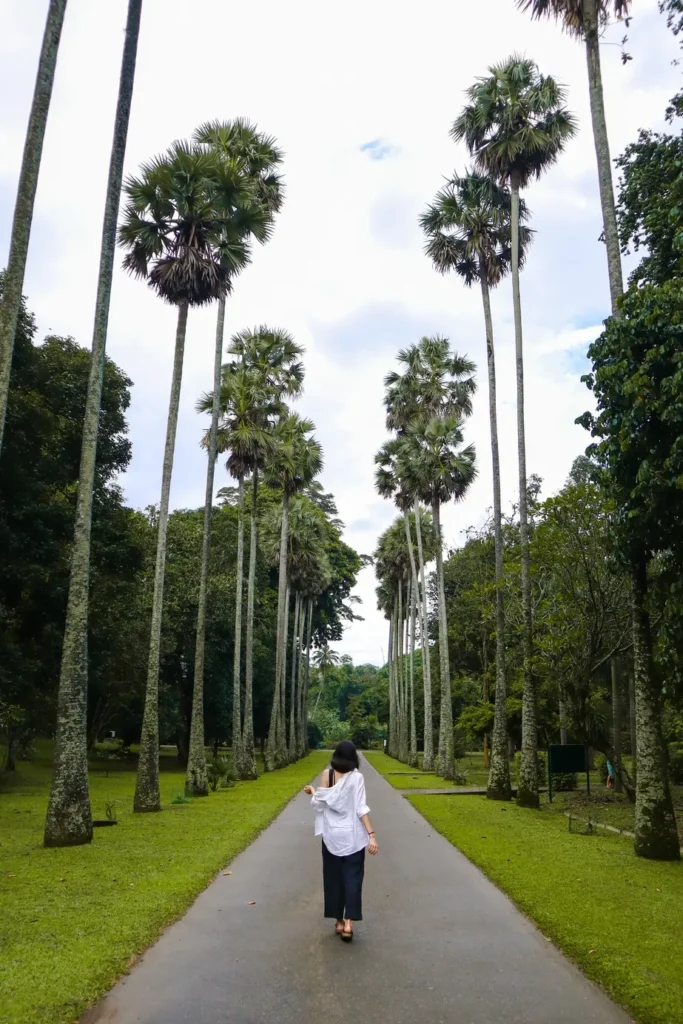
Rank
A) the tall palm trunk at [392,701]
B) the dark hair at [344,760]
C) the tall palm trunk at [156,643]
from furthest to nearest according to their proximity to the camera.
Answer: the tall palm trunk at [392,701], the tall palm trunk at [156,643], the dark hair at [344,760]

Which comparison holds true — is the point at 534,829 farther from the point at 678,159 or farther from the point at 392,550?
the point at 392,550

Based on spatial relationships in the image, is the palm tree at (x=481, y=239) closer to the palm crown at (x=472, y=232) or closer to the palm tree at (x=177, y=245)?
the palm crown at (x=472, y=232)

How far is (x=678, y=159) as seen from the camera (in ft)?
38.0

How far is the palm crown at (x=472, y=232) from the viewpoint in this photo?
2383 cm

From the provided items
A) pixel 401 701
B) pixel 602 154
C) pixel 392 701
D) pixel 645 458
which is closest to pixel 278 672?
pixel 401 701

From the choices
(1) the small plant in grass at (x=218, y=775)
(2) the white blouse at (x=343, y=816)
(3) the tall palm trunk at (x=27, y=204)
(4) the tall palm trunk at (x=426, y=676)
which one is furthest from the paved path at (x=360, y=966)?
(4) the tall palm trunk at (x=426, y=676)

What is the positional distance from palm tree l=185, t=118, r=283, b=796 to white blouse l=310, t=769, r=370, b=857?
1440 cm

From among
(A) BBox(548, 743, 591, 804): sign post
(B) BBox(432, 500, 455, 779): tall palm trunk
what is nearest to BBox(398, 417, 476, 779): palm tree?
(B) BBox(432, 500, 455, 779): tall palm trunk

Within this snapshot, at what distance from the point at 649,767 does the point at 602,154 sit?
35.1 feet

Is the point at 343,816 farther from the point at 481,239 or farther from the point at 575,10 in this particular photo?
the point at 481,239

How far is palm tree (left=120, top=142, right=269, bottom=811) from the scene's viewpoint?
17844mm

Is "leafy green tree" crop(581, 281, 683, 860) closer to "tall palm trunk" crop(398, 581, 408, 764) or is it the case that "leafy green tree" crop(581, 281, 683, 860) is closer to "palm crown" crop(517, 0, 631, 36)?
"palm crown" crop(517, 0, 631, 36)

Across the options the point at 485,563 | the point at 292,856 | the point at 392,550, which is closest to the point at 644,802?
the point at 292,856

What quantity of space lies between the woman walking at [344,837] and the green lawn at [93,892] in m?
1.58
